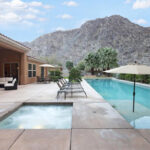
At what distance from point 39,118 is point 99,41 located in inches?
2142

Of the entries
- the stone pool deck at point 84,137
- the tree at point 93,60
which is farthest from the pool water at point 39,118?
the tree at point 93,60

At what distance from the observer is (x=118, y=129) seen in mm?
2902

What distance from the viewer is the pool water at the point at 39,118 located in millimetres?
3539

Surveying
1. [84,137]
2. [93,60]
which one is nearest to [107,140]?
[84,137]

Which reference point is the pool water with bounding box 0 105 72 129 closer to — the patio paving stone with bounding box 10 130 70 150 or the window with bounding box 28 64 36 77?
the patio paving stone with bounding box 10 130 70 150

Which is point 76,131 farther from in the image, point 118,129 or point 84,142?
point 118,129

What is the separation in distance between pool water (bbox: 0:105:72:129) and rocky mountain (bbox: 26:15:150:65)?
44.7 metres

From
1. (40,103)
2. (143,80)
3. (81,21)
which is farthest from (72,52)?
(40,103)

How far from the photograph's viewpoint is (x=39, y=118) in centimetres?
412

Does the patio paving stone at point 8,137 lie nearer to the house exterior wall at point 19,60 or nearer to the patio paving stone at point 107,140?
the patio paving stone at point 107,140

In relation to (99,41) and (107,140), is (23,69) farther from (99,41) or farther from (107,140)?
(99,41)

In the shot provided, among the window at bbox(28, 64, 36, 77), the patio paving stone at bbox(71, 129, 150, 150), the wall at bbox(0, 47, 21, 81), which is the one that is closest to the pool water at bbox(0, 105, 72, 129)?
the patio paving stone at bbox(71, 129, 150, 150)

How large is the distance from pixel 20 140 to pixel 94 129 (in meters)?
1.54

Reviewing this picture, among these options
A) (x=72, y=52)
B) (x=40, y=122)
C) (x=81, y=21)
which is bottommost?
(x=40, y=122)
